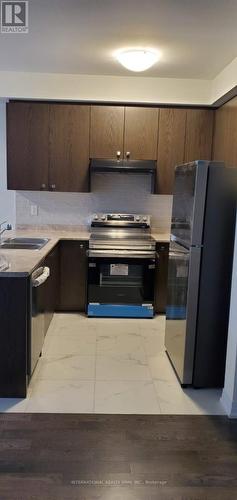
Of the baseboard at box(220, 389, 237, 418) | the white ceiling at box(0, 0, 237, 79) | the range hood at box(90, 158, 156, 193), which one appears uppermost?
the white ceiling at box(0, 0, 237, 79)

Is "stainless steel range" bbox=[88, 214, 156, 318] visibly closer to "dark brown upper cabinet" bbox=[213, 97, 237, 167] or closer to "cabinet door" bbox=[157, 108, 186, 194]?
"cabinet door" bbox=[157, 108, 186, 194]

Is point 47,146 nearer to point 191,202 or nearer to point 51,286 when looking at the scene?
point 51,286

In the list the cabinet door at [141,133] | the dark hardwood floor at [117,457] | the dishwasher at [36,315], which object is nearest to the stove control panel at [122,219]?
the cabinet door at [141,133]

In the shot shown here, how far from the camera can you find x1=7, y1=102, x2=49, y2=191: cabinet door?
4.28 metres

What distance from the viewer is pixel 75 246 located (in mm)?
4293

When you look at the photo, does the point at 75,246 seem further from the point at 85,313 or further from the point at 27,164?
the point at 27,164

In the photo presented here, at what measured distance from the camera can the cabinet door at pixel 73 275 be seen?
4297 mm

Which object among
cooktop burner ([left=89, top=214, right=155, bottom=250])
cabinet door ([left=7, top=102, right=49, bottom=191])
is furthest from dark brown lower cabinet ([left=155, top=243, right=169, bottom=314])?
cabinet door ([left=7, top=102, right=49, bottom=191])

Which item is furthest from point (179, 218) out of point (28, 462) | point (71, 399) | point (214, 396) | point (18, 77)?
point (18, 77)

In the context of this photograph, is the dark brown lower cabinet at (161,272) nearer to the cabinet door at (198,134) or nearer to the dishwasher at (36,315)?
the cabinet door at (198,134)

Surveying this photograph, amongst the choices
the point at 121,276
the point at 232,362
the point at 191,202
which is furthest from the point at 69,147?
the point at 232,362

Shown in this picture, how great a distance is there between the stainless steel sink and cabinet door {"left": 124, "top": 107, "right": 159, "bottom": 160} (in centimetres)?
134

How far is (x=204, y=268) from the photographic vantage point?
271cm

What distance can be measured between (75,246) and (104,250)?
0.33 metres
